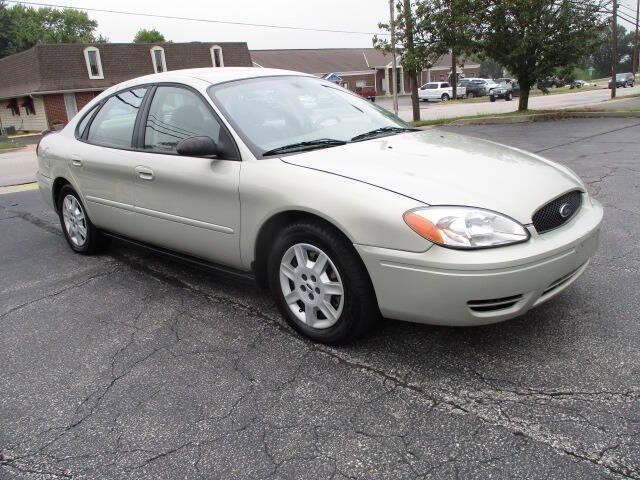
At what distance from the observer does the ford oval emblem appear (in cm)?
296

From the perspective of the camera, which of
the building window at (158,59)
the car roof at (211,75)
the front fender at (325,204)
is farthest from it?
the building window at (158,59)

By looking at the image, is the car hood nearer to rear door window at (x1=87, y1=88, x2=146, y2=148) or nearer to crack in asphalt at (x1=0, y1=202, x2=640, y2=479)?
crack in asphalt at (x1=0, y1=202, x2=640, y2=479)

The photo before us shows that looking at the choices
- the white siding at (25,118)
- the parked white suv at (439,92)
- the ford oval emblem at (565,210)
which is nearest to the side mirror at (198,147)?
the ford oval emblem at (565,210)

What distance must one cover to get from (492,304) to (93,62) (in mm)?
40571

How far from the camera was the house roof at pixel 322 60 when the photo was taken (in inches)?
2323

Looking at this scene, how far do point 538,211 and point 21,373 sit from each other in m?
2.97

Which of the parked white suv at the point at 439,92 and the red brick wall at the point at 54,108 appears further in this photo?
the parked white suv at the point at 439,92

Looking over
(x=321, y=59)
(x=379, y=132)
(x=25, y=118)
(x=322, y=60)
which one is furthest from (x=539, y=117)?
(x=321, y=59)

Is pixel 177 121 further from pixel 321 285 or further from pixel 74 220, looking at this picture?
pixel 74 220

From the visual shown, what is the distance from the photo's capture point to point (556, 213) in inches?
116

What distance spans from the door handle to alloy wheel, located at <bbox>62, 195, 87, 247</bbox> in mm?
1269

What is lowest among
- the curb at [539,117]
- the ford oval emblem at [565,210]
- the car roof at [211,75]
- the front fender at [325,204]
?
the curb at [539,117]

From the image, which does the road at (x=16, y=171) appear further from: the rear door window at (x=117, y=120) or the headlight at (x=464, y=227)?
the headlight at (x=464, y=227)

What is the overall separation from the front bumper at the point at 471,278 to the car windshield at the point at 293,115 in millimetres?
1048
